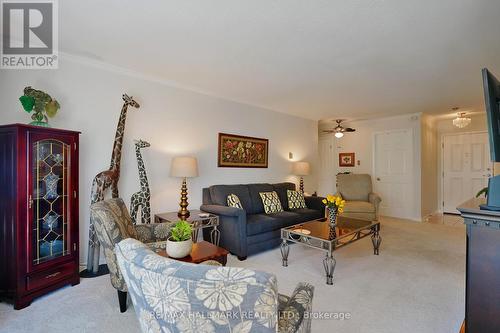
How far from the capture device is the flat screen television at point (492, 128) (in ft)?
3.92

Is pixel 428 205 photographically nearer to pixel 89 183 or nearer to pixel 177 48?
pixel 177 48

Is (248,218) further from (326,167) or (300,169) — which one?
(326,167)

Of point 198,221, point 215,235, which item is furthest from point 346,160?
point 198,221

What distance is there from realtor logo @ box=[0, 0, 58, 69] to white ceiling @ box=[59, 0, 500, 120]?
0.11 metres

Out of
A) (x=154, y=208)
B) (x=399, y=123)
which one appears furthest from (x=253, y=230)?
(x=399, y=123)

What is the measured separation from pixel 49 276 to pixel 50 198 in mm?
712

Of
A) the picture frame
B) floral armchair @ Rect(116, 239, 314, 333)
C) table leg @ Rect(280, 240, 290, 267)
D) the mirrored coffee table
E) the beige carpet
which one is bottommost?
the beige carpet

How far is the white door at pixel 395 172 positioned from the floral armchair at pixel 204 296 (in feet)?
20.0

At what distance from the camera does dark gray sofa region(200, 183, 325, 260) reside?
10.9 ft

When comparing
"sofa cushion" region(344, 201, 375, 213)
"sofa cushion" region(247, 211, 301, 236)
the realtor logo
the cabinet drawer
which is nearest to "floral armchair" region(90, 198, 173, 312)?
the cabinet drawer

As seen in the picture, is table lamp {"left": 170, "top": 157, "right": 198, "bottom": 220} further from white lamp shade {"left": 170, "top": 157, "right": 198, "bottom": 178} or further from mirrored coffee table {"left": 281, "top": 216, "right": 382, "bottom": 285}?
mirrored coffee table {"left": 281, "top": 216, "right": 382, "bottom": 285}

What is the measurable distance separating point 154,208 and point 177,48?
2.10 metres

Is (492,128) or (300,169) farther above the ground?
(492,128)

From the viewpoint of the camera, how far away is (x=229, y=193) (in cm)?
398
